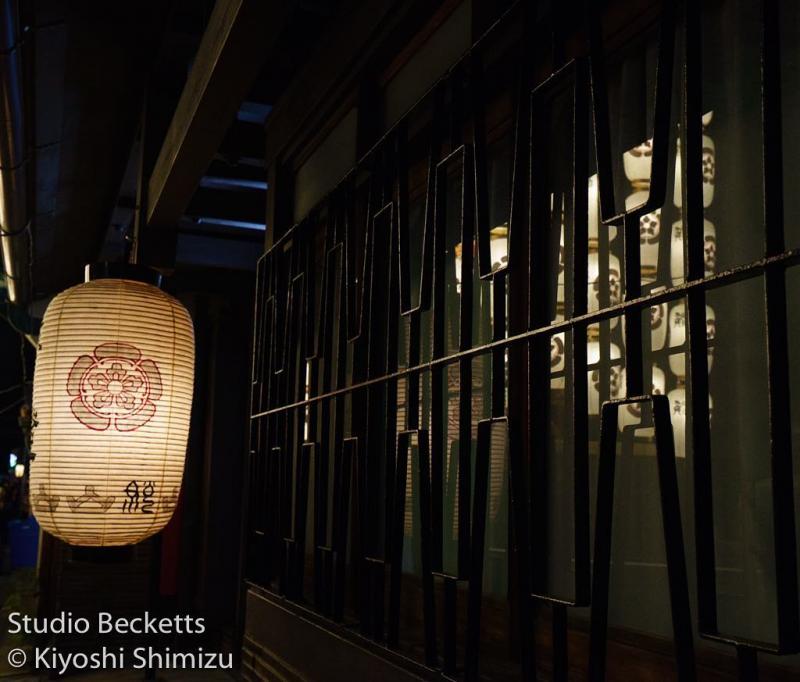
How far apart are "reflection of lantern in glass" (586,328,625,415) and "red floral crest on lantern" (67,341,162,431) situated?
87.4 inches

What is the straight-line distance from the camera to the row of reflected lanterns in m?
2.07

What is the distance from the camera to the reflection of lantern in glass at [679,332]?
203 cm

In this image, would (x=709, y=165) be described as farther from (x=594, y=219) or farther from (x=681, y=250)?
(x=594, y=219)

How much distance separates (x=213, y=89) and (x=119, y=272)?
1.00 m

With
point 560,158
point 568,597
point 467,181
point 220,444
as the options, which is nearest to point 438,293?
point 467,181

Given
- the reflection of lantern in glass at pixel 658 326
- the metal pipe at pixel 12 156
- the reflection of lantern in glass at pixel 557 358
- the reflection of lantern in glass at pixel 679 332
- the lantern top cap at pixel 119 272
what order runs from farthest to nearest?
the lantern top cap at pixel 119 272, the metal pipe at pixel 12 156, the reflection of lantern in glass at pixel 557 358, the reflection of lantern in glass at pixel 658 326, the reflection of lantern in glass at pixel 679 332

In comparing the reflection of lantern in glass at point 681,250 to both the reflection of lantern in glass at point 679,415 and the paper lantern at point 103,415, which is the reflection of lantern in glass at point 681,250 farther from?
the paper lantern at point 103,415

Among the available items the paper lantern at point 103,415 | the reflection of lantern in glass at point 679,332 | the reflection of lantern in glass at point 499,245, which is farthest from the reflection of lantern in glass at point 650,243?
the paper lantern at point 103,415

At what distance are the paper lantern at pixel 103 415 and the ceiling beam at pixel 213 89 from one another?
82cm

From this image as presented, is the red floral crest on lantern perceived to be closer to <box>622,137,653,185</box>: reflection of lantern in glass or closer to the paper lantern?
the paper lantern

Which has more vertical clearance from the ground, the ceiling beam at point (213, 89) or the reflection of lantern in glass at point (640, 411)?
the ceiling beam at point (213, 89)

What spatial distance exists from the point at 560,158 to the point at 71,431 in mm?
2410

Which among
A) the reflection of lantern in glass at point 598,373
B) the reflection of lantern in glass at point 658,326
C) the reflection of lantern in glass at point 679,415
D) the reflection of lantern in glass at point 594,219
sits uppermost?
the reflection of lantern in glass at point 594,219

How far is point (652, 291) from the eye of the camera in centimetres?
222
